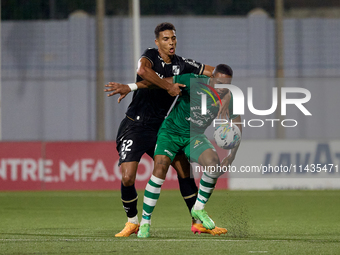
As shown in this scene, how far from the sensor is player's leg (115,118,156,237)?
22.4ft

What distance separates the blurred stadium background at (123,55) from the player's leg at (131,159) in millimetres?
12536

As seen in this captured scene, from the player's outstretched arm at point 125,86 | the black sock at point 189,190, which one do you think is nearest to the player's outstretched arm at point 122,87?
the player's outstretched arm at point 125,86

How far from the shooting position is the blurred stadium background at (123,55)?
1995cm

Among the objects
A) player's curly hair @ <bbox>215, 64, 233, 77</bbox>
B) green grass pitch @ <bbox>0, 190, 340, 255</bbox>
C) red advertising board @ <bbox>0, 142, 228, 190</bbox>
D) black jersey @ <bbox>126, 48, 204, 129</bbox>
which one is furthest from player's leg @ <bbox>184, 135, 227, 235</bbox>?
red advertising board @ <bbox>0, 142, 228, 190</bbox>

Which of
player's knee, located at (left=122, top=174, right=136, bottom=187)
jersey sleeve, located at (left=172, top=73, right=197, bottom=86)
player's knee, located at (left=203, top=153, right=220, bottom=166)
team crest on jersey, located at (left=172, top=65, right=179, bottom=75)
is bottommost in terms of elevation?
player's knee, located at (left=122, top=174, right=136, bottom=187)

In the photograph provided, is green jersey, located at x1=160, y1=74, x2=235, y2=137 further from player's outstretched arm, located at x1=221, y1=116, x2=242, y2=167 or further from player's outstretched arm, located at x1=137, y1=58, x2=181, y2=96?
player's outstretched arm, located at x1=137, y1=58, x2=181, y2=96

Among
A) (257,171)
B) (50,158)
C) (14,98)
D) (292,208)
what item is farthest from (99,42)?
(292,208)

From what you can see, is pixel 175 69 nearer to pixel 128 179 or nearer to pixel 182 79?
pixel 182 79

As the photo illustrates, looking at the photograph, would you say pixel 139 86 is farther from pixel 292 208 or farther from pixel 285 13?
pixel 285 13

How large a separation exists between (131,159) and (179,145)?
528mm

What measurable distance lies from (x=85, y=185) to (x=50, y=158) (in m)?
0.95

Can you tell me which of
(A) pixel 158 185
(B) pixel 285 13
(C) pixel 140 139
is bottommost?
(A) pixel 158 185

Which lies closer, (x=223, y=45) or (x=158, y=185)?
(x=158, y=185)

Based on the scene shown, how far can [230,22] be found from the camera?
20.5m
